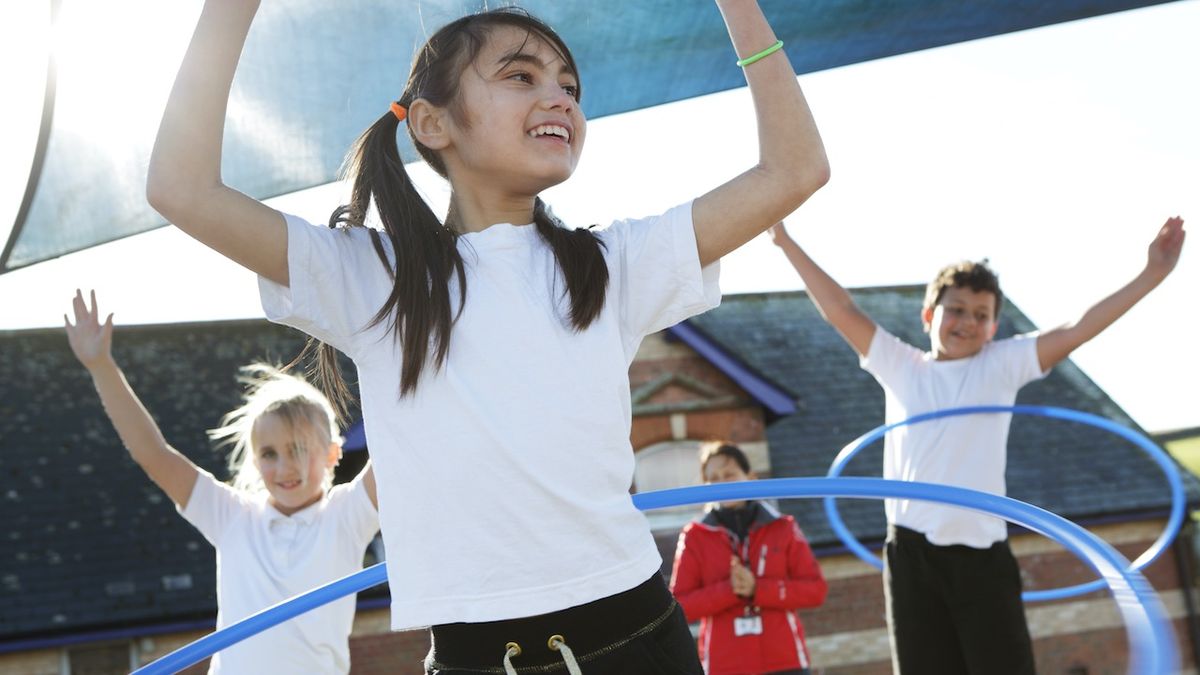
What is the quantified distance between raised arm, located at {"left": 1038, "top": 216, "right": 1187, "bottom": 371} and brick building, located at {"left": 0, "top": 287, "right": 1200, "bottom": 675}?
944 centimetres

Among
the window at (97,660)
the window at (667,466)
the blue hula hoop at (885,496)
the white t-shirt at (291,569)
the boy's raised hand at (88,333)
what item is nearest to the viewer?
the blue hula hoop at (885,496)

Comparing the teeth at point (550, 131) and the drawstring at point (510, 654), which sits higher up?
the teeth at point (550, 131)

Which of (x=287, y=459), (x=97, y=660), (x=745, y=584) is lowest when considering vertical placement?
(x=97, y=660)

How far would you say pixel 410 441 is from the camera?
2008mm

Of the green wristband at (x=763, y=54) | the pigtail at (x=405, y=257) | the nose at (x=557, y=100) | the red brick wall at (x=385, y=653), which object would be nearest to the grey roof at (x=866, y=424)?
the red brick wall at (x=385, y=653)

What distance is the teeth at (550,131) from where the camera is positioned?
2.21 m

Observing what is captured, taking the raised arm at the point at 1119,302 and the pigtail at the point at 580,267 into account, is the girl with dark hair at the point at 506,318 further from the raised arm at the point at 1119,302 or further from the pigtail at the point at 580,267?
the raised arm at the point at 1119,302

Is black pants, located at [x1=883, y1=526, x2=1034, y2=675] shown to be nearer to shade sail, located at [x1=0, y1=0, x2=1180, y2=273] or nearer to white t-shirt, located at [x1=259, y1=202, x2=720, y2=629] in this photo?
shade sail, located at [x1=0, y1=0, x2=1180, y2=273]

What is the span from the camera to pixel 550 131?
2213 millimetres

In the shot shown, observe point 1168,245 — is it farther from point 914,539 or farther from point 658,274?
point 658,274

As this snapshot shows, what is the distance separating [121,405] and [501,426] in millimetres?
2529

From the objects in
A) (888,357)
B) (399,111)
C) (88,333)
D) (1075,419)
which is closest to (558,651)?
(399,111)

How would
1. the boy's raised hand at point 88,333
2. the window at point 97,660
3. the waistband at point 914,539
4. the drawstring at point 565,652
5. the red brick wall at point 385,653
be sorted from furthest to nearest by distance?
1. the red brick wall at point 385,653
2. the window at point 97,660
3. the waistband at point 914,539
4. the boy's raised hand at point 88,333
5. the drawstring at point 565,652

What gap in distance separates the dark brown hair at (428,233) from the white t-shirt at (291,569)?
74.7 inches
